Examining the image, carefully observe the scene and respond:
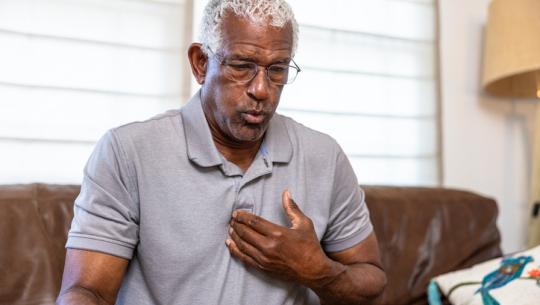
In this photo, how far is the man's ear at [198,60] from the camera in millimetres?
1263

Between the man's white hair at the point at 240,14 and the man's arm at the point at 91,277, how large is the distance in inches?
18.2

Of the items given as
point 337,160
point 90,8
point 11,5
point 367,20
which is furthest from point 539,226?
point 11,5

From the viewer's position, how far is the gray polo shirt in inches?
45.1

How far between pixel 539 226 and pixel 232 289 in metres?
1.60

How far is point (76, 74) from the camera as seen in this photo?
1.74 meters

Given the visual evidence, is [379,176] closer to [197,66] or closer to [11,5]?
[197,66]

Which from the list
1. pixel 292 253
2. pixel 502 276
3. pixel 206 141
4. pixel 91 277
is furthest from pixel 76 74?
pixel 502 276

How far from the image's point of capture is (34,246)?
55.7 inches

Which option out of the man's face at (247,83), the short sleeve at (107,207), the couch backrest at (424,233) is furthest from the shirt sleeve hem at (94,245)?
the couch backrest at (424,233)

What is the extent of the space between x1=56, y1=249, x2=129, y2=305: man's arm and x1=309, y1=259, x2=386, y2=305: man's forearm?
0.40m

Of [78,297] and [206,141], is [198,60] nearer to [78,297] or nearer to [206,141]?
[206,141]

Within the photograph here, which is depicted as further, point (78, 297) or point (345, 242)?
point (345, 242)

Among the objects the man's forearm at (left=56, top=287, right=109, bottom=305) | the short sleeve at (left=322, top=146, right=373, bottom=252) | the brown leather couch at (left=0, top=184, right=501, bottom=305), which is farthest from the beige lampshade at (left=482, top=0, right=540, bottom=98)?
the man's forearm at (left=56, top=287, right=109, bottom=305)

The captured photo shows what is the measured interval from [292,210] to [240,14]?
1.33 ft
